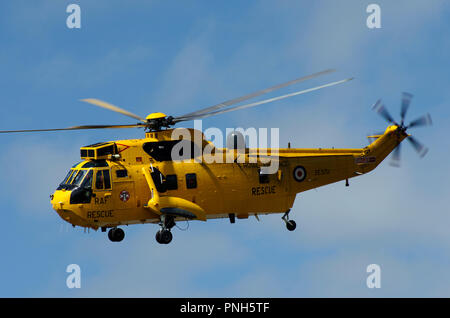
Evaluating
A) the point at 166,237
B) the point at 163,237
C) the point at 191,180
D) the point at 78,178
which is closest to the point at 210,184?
the point at 191,180

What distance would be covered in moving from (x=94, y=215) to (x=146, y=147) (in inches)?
157

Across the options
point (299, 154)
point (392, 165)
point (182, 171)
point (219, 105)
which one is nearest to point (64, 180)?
point (182, 171)

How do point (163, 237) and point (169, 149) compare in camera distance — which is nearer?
point (163, 237)

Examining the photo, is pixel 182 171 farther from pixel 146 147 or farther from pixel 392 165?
pixel 392 165

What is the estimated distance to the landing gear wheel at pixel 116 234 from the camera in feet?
124

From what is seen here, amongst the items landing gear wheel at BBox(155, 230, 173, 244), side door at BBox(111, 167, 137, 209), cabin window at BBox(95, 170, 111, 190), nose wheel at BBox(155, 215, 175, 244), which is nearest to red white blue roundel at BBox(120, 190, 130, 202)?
side door at BBox(111, 167, 137, 209)

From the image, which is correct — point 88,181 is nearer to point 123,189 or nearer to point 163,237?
point 123,189

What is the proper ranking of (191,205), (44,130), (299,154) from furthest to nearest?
1. (299,154)
2. (191,205)
3. (44,130)

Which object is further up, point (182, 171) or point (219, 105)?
point (219, 105)

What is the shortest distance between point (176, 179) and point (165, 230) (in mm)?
2412

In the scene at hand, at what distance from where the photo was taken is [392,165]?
1654 inches

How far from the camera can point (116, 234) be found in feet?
124

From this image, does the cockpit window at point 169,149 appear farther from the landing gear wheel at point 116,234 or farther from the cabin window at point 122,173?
the landing gear wheel at point 116,234

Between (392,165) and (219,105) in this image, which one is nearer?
(219,105)
